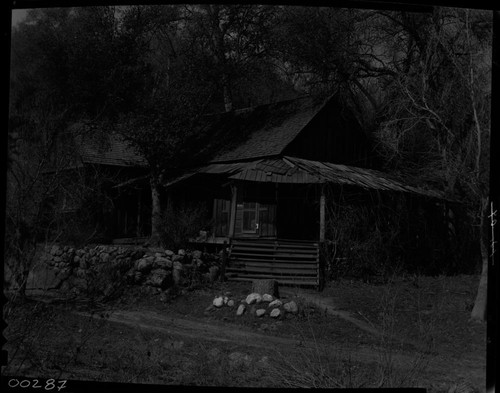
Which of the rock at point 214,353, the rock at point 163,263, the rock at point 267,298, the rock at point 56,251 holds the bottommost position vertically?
the rock at point 214,353

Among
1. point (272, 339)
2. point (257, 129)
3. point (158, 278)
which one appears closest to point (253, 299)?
point (272, 339)

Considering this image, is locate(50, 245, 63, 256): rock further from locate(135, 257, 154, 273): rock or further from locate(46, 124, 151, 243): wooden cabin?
locate(46, 124, 151, 243): wooden cabin

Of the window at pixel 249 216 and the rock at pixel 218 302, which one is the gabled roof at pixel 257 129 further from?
the rock at pixel 218 302

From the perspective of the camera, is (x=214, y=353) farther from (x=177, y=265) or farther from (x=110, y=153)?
(x=110, y=153)

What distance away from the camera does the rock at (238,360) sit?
6664 millimetres

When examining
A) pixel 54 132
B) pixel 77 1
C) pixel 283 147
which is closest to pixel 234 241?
pixel 283 147

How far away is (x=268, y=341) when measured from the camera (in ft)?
30.2

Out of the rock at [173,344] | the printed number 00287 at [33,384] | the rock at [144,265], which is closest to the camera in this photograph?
the printed number 00287 at [33,384]

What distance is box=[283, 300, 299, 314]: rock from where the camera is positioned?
10.8 metres

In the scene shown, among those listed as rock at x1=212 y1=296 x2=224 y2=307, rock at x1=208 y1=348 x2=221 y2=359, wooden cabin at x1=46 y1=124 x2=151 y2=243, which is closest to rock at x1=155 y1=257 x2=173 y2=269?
rock at x1=212 y1=296 x2=224 y2=307

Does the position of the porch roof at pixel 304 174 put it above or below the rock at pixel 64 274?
above

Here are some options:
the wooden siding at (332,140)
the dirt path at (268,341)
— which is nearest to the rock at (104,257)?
the dirt path at (268,341)

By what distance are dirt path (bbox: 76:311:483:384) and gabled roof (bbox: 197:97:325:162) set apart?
7.93 metres

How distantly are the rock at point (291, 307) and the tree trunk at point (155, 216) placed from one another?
231 inches
